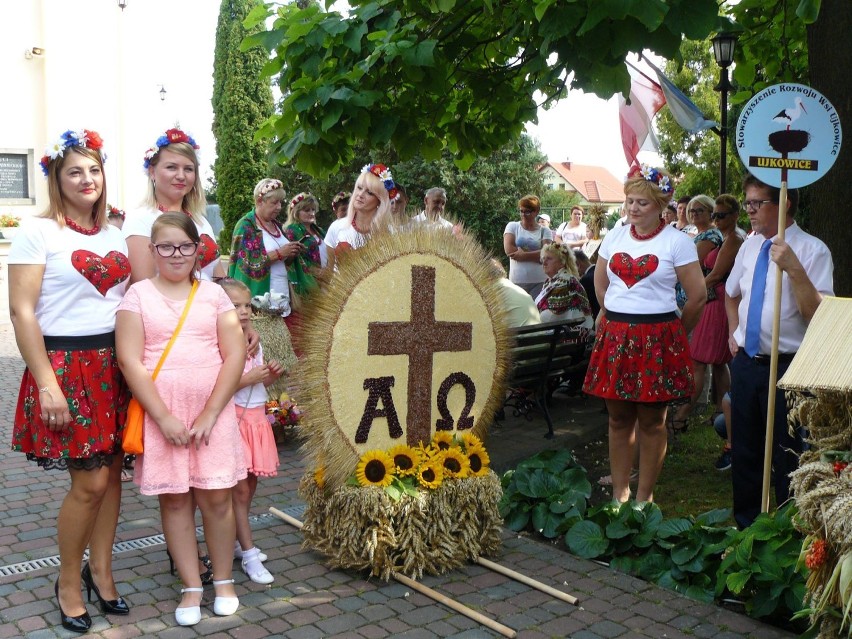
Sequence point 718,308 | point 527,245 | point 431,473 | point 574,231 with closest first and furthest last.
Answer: point 431,473
point 718,308
point 527,245
point 574,231

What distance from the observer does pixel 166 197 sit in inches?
150

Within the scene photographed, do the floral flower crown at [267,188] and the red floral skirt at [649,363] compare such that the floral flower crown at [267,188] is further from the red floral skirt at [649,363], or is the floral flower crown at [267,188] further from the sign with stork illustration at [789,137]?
the sign with stork illustration at [789,137]

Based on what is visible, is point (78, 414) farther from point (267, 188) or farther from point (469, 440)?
point (267, 188)

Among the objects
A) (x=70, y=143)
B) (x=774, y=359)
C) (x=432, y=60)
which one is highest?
(x=432, y=60)

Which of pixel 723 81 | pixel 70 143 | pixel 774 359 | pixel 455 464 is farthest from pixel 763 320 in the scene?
pixel 723 81

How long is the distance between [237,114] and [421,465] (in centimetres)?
2713

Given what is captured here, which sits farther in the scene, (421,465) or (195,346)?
(421,465)

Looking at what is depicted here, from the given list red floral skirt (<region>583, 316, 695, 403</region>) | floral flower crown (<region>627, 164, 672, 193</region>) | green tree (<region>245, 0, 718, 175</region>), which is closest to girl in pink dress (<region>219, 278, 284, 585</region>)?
green tree (<region>245, 0, 718, 175</region>)

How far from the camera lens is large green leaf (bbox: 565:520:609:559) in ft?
13.9

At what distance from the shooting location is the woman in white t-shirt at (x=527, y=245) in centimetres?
908

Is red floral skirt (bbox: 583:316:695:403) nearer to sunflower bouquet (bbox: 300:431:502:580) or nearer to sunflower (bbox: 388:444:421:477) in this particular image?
sunflower bouquet (bbox: 300:431:502:580)

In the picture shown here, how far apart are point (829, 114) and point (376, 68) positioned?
2.33 metres

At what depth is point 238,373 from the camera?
3533mm

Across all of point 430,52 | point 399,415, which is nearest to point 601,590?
point 399,415
